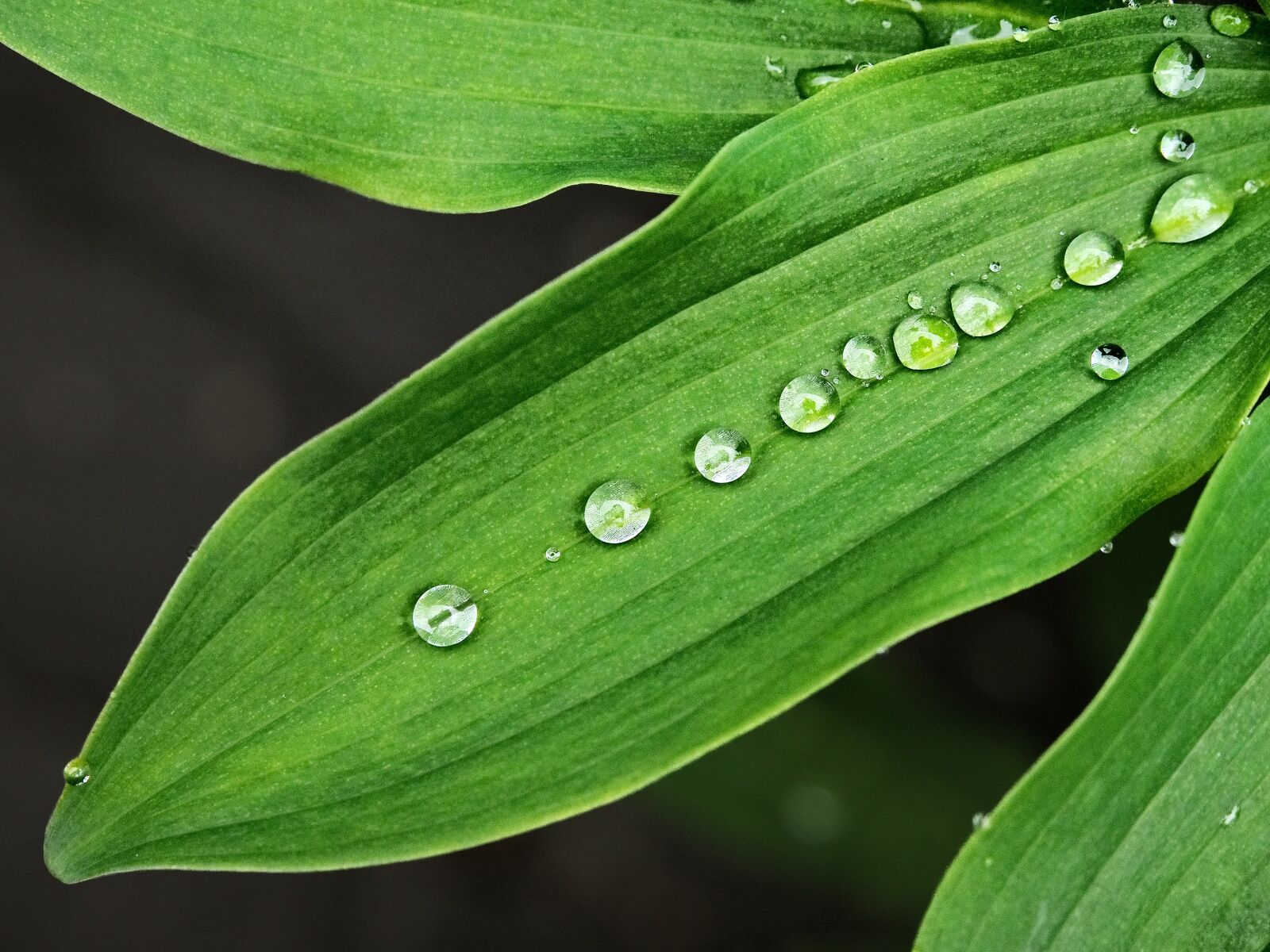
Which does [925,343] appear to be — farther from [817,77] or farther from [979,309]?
[817,77]

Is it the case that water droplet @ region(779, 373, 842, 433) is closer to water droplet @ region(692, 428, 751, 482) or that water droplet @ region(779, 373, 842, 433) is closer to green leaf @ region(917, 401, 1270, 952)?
water droplet @ region(692, 428, 751, 482)

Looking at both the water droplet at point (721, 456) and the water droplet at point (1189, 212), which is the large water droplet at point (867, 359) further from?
the water droplet at point (1189, 212)

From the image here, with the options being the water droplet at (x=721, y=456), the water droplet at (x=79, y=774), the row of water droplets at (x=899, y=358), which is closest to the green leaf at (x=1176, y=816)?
the row of water droplets at (x=899, y=358)

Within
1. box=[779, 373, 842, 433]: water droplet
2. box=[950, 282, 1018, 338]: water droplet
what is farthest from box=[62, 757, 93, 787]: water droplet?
box=[950, 282, 1018, 338]: water droplet

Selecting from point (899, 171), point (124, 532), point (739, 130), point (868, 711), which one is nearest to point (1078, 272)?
point (899, 171)

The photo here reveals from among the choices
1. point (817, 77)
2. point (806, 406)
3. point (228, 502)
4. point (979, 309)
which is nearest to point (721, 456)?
point (806, 406)
